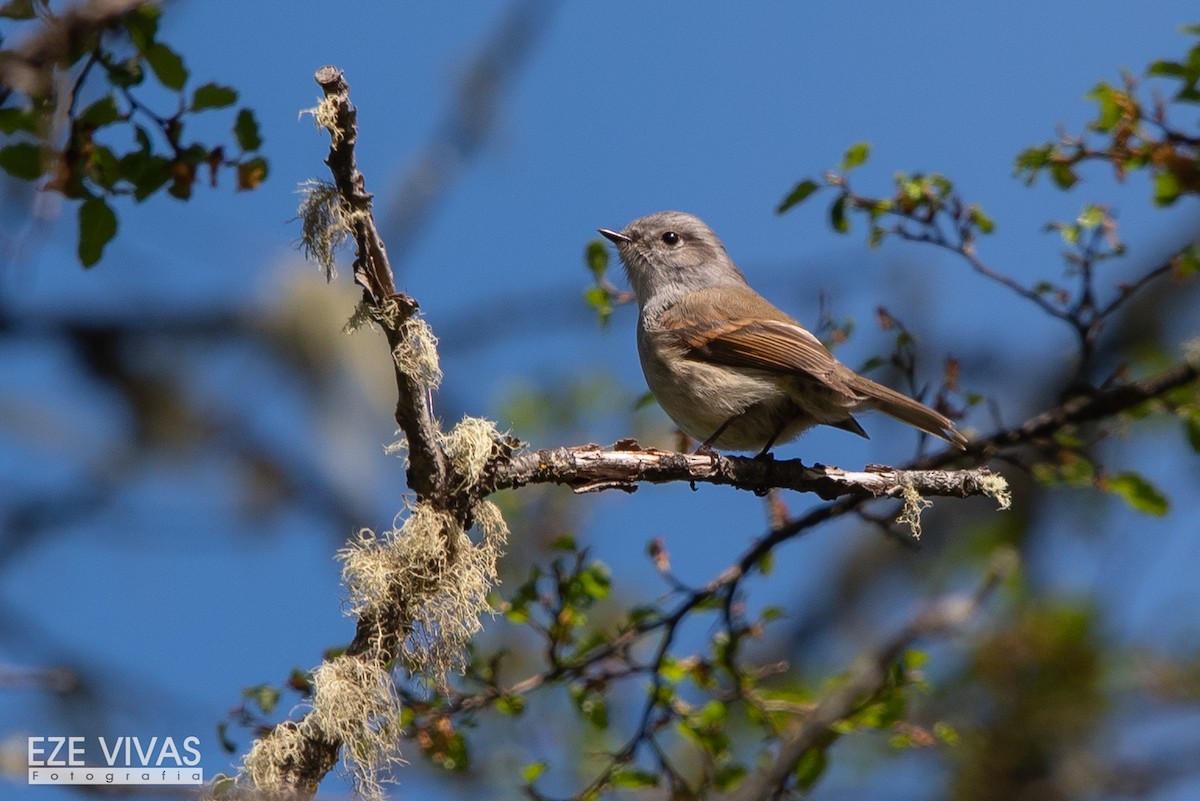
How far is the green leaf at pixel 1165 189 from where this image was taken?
14.0 ft

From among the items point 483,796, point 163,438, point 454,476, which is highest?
point 163,438

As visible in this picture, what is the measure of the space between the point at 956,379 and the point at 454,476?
219cm

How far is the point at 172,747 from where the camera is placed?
4141 mm

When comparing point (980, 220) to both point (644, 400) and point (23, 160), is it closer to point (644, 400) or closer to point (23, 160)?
point (644, 400)

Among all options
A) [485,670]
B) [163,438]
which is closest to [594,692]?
[485,670]

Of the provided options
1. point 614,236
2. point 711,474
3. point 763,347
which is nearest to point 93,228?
point 711,474

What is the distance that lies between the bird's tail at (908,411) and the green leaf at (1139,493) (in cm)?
58

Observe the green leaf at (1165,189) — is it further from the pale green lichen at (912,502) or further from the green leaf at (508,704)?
the green leaf at (508,704)

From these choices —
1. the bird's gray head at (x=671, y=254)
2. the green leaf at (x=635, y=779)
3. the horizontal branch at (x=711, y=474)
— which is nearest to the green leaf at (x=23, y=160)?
the horizontal branch at (x=711, y=474)

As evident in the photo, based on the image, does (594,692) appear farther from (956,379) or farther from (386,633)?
(956,379)

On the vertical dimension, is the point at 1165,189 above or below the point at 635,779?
above

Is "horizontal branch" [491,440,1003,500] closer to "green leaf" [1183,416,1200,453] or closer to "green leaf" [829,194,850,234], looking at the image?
"green leaf" [1183,416,1200,453]

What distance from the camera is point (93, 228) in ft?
11.0

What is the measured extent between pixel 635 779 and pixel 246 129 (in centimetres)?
246
